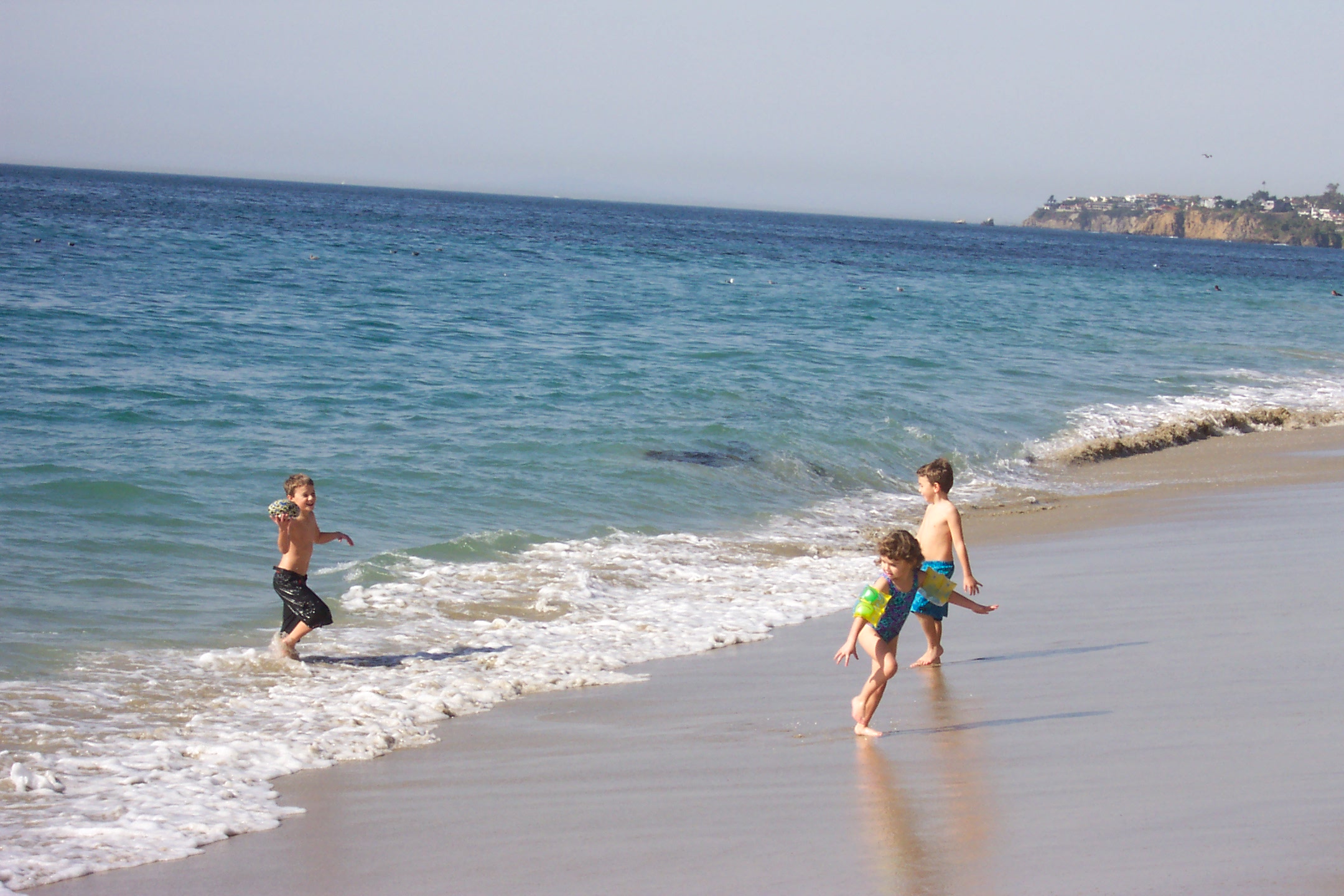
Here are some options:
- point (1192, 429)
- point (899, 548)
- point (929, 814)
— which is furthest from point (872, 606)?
point (1192, 429)

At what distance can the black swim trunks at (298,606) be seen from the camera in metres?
6.38

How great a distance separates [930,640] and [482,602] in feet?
10.9

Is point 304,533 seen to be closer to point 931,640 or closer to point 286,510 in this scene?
point 286,510

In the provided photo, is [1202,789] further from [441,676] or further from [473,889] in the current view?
[441,676]

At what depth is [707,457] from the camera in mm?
12859

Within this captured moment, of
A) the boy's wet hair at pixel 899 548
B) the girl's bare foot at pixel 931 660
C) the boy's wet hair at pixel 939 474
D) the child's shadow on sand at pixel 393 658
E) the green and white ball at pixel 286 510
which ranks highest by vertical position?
the boy's wet hair at pixel 939 474

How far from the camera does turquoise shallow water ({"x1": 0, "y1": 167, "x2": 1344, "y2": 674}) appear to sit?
29.1ft

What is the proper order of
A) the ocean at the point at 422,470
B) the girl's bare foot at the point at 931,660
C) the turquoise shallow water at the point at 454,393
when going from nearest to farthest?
1. the ocean at the point at 422,470
2. the girl's bare foot at the point at 931,660
3. the turquoise shallow water at the point at 454,393

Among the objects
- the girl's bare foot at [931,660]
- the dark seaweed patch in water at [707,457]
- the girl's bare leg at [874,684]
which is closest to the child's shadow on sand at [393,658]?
the girl's bare foot at [931,660]

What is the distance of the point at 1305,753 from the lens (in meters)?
4.35

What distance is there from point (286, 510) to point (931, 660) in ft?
12.4

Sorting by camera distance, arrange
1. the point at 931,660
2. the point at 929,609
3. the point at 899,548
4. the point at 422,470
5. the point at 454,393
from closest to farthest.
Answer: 1. the point at 899,548
2. the point at 929,609
3. the point at 931,660
4. the point at 422,470
5. the point at 454,393

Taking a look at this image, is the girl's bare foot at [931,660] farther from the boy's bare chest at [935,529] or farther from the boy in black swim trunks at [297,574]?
the boy in black swim trunks at [297,574]

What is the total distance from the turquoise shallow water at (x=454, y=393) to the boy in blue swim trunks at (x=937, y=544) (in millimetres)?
4039
